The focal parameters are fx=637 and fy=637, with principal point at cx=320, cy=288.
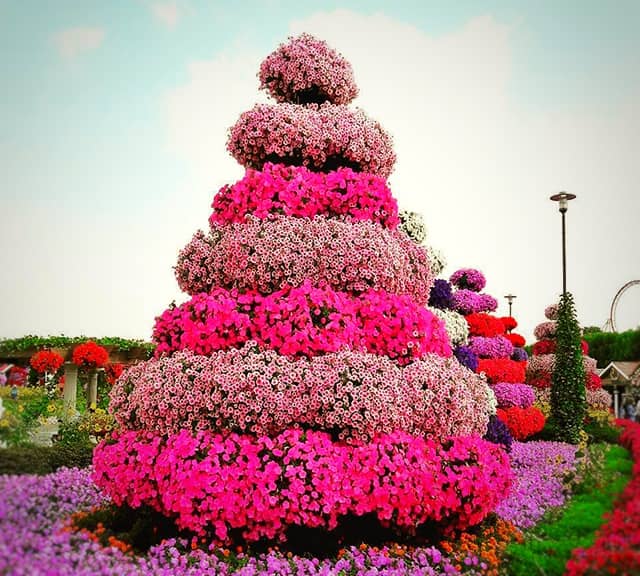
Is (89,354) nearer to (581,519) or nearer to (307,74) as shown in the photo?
(307,74)

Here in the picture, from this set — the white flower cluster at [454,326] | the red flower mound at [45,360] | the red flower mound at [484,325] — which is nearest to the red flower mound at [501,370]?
the red flower mound at [484,325]

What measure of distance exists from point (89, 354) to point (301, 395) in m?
9.38

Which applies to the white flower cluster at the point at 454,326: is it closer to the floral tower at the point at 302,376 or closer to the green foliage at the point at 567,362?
the green foliage at the point at 567,362

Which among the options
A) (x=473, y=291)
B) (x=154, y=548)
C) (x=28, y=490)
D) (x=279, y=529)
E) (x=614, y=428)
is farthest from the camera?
(x=473, y=291)

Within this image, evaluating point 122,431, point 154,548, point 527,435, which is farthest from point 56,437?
point 527,435

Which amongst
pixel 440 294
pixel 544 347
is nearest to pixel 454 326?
pixel 440 294

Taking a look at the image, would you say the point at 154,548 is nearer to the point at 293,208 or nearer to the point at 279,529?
the point at 279,529

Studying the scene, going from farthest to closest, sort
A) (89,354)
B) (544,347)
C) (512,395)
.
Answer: (544,347) → (512,395) → (89,354)

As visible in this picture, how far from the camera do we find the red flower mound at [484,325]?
16344mm

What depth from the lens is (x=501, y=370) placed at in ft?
50.9

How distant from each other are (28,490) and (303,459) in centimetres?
268

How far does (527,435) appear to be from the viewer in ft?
47.2

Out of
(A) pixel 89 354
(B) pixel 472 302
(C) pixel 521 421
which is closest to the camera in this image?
(A) pixel 89 354

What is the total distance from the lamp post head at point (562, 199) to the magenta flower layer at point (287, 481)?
2.16 m
